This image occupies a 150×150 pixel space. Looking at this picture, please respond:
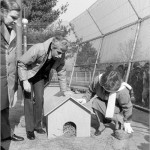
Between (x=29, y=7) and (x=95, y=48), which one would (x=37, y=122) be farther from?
(x=29, y=7)

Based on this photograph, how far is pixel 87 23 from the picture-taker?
905cm

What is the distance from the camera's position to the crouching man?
3926 millimetres

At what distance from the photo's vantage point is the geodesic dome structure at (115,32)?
5.79 meters

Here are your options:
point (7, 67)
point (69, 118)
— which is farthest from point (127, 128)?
point (7, 67)

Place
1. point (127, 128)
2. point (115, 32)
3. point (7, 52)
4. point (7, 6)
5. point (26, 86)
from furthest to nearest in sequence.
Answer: point (115, 32), point (127, 128), point (26, 86), point (7, 52), point (7, 6)

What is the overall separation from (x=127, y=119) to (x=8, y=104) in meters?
1.48

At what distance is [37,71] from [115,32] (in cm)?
362

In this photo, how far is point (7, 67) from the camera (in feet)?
11.2

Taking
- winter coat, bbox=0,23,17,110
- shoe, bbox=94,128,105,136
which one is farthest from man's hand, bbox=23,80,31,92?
shoe, bbox=94,128,105,136

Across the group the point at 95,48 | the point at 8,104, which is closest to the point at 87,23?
the point at 95,48

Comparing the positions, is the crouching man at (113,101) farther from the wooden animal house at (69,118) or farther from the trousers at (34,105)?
the trousers at (34,105)

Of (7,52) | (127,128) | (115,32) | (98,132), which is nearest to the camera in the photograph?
(7,52)

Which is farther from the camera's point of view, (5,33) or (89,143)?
(89,143)

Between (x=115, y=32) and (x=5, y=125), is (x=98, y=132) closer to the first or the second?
(x=5, y=125)
